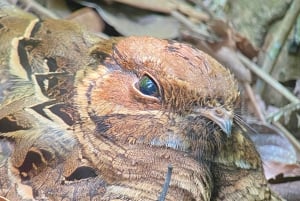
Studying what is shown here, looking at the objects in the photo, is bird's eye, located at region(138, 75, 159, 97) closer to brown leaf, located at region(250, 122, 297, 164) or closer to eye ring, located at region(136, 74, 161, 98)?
eye ring, located at region(136, 74, 161, 98)

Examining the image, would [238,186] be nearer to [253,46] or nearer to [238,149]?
[238,149]

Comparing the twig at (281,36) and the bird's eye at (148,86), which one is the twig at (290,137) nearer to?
the twig at (281,36)

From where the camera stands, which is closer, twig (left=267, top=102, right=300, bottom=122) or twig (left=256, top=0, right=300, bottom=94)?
twig (left=267, top=102, right=300, bottom=122)

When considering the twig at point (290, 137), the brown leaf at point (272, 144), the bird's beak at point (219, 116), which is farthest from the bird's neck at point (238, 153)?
the twig at point (290, 137)

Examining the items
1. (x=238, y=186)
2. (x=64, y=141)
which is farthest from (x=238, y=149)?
(x=64, y=141)

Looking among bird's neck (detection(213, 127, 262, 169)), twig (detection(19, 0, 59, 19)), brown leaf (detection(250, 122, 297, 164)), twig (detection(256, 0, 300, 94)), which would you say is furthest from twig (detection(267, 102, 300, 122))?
bird's neck (detection(213, 127, 262, 169))

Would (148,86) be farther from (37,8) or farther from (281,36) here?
(281,36)

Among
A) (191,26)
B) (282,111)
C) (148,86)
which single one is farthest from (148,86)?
(191,26)
